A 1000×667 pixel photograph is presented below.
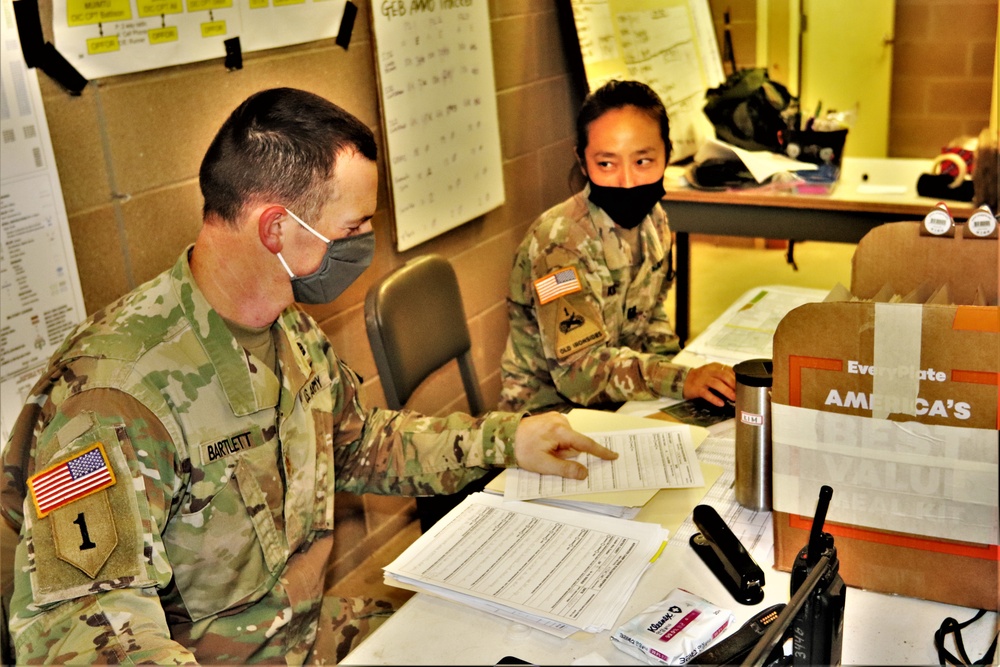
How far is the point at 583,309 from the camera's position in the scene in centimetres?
191

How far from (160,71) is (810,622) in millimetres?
1327

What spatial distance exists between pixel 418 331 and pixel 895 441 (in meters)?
0.91

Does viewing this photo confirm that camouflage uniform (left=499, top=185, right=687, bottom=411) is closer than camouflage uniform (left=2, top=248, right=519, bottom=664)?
A: No

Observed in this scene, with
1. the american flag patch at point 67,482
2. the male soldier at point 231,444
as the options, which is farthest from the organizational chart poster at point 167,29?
the american flag patch at point 67,482

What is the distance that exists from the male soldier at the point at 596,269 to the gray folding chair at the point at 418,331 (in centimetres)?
16

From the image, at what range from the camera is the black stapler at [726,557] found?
3.55ft

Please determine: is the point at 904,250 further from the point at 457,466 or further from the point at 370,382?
the point at 370,382

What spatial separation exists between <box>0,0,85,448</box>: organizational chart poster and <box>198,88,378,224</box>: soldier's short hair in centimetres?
32

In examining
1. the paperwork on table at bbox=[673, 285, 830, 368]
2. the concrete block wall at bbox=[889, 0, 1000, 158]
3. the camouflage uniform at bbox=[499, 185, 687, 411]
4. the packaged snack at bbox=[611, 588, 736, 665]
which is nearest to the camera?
the packaged snack at bbox=[611, 588, 736, 665]

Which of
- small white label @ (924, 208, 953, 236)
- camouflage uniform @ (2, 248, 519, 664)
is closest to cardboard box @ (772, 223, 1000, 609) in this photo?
small white label @ (924, 208, 953, 236)

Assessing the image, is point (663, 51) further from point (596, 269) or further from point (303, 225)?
point (303, 225)

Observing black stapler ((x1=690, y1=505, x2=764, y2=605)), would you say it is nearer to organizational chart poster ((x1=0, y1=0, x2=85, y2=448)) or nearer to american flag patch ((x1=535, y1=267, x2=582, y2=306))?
american flag patch ((x1=535, y1=267, x2=582, y2=306))

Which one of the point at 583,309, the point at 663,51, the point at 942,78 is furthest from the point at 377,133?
the point at 942,78

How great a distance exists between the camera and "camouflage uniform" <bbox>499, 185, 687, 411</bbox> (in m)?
1.87
